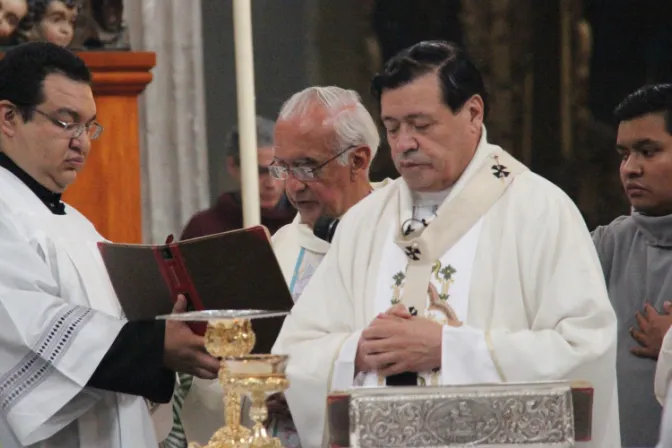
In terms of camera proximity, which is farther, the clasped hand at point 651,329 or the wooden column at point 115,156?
the wooden column at point 115,156

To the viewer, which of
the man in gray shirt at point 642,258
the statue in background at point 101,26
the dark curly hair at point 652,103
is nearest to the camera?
the man in gray shirt at point 642,258

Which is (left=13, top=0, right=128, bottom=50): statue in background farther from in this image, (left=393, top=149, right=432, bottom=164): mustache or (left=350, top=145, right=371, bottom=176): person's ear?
(left=393, top=149, right=432, bottom=164): mustache

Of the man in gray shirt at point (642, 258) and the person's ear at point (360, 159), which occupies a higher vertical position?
the person's ear at point (360, 159)

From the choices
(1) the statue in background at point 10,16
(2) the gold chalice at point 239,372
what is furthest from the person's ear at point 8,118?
(2) the gold chalice at point 239,372

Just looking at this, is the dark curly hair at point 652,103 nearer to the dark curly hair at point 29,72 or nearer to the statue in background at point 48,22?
the dark curly hair at point 29,72

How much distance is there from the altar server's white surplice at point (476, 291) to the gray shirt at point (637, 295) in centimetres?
79

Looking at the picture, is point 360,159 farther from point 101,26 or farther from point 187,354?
point 101,26

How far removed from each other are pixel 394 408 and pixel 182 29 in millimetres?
3452

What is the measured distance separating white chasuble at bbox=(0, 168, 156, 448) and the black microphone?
0.66 m

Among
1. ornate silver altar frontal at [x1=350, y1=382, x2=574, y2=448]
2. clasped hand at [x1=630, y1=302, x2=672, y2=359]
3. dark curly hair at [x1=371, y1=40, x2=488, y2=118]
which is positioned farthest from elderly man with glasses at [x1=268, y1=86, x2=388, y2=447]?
ornate silver altar frontal at [x1=350, y1=382, x2=574, y2=448]

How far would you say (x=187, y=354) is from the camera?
392 centimetres

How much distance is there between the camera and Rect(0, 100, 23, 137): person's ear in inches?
165

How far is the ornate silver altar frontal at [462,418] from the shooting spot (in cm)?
280

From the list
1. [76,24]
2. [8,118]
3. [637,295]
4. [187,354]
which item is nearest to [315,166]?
[187,354]
